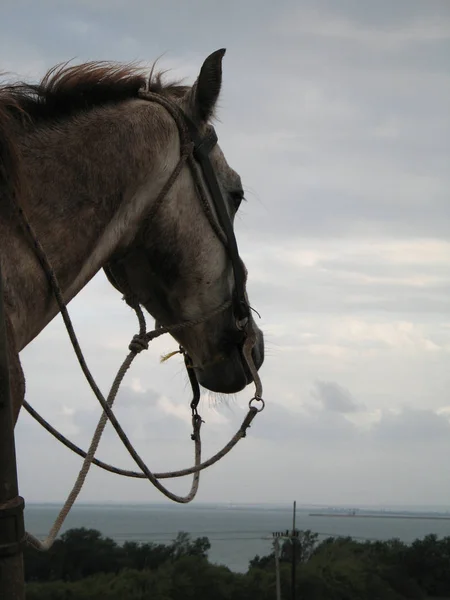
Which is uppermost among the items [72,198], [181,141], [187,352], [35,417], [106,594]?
[181,141]

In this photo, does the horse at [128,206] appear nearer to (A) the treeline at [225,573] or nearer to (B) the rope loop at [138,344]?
(B) the rope loop at [138,344]

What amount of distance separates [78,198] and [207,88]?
0.80 m

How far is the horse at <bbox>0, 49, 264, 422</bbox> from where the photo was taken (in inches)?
109

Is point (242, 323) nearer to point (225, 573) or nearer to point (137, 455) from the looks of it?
point (137, 455)

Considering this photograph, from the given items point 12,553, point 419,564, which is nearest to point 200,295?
point 12,553

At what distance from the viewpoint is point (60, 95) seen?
10.5 feet

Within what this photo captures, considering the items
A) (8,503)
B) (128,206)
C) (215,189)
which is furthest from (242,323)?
(8,503)

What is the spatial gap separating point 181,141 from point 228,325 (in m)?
0.80

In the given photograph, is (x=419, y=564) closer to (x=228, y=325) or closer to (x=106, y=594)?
(x=106, y=594)

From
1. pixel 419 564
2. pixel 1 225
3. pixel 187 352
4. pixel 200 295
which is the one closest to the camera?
pixel 1 225

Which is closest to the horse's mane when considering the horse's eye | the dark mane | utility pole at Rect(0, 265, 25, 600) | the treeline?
the dark mane

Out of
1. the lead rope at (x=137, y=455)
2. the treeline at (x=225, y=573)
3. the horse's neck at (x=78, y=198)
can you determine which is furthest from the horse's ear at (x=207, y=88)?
the treeline at (x=225, y=573)

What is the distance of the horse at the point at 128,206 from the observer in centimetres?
277

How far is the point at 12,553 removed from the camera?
1910 millimetres
